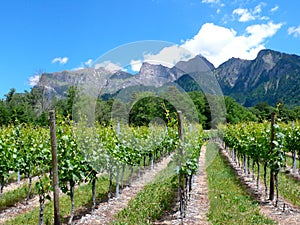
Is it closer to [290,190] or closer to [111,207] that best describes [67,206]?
[111,207]

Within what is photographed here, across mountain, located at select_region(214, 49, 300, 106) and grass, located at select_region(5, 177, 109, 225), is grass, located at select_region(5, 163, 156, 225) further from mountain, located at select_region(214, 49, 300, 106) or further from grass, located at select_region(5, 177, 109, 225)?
mountain, located at select_region(214, 49, 300, 106)

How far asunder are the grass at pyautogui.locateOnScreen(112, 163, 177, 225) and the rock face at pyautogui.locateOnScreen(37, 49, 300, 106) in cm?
272

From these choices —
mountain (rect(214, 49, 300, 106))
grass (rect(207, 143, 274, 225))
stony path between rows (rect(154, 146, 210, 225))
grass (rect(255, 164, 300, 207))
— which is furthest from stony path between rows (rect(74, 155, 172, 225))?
mountain (rect(214, 49, 300, 106))

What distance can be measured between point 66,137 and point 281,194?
21.1ft

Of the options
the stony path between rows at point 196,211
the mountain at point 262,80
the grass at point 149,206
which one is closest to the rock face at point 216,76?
the mountain at point 262,80

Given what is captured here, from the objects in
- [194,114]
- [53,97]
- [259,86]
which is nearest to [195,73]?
[194,114]

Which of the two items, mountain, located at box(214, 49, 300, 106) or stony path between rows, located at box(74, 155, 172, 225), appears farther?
mountain, located at box(214, 49, 300, 106)

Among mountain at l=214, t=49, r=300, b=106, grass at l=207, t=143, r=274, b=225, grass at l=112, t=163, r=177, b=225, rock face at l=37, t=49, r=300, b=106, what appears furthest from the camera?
mountain at l=214, t=49, r=300, b=106

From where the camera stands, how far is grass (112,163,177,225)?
23.1 ft

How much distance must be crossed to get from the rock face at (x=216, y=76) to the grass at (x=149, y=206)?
2725mm

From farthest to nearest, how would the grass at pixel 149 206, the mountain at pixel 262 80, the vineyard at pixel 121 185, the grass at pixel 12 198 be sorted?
the mountain at pixel 262 80 < the grass at pixel 12 198 < the grass at pixel 149 206 < the vineyard at pixel 121 185

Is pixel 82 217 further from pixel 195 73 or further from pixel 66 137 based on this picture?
pixel 195 73

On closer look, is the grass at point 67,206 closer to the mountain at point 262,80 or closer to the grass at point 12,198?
the grass at point 12,198

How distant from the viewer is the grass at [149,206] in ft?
23.1
